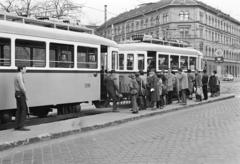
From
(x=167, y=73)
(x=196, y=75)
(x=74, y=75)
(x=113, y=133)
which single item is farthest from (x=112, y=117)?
(x=196, y=75)

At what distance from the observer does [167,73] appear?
19750 mm

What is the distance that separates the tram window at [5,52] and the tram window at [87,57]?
3.45 metres

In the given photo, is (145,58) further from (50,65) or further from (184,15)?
(184,15)

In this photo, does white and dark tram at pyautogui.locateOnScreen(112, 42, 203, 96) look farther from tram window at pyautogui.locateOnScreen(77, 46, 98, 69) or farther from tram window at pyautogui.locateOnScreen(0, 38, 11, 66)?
tram window at pyautogui.locateOnScreen(0, 38, 11, 66)

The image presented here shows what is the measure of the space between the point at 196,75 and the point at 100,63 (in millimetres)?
8756

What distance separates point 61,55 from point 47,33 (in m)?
1.04

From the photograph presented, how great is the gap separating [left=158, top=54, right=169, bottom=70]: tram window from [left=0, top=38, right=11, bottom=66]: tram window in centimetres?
1037

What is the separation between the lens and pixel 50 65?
13.2 m

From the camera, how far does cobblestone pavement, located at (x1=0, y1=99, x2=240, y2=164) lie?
7.71 metres

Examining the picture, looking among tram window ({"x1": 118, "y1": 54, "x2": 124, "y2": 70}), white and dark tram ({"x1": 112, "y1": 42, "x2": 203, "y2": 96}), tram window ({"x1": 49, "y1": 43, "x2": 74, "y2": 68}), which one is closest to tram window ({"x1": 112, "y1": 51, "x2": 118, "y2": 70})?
white and dark tram ({"x1": 112, "y1": 42, "x2": 203, "y2": 96})

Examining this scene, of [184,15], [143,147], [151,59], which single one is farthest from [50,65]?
[184,15]

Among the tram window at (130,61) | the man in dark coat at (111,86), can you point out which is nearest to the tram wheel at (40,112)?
the man in dark coat at (111,86)

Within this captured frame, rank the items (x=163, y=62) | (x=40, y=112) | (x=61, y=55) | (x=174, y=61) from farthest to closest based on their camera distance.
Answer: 1. (x=174, y=61)
2. (x=163, y=62)
3. (x=40, y=112)
4. (x=61, y=55)

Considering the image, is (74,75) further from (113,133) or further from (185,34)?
(185,34)
